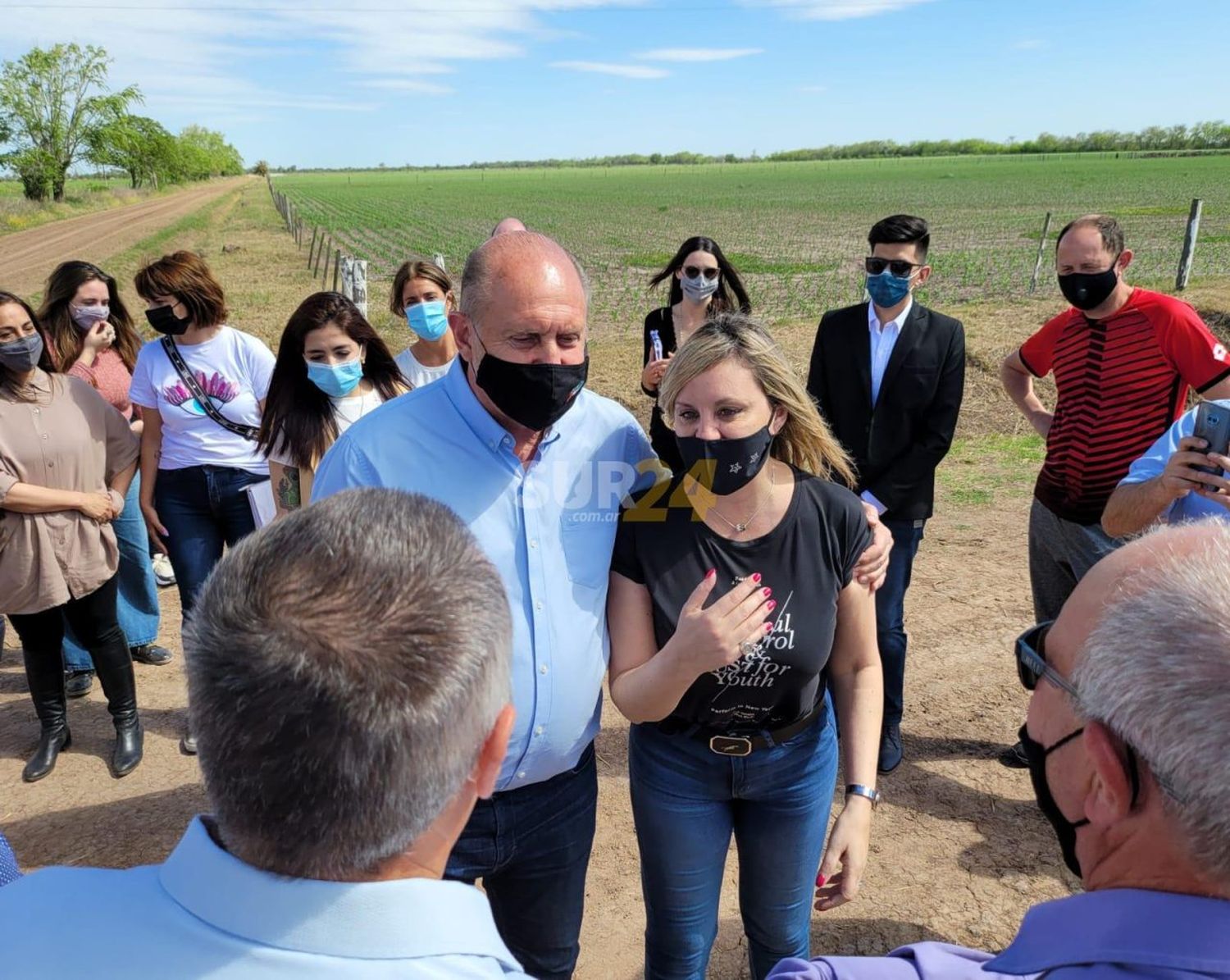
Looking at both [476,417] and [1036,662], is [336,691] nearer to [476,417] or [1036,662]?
[1036,662]

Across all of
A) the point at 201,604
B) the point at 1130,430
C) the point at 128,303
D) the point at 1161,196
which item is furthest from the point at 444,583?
the point at 1161,196

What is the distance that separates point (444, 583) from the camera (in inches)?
39.7

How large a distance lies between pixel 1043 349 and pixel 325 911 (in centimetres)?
426

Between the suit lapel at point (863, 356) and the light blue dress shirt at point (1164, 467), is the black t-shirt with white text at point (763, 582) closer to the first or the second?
the light blue dress shirt at point (1164, 467)

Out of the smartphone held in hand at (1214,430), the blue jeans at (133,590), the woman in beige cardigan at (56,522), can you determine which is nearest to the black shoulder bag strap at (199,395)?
the woman in beige cardigan at (56,522)

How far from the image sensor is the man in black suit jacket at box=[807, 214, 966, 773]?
3.95 m

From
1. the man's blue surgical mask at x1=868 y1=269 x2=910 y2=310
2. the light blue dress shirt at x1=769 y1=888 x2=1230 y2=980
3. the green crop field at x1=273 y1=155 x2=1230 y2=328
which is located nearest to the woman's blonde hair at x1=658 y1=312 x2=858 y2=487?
the light blue dress shirt at x1=769 y1=888 x2=1230 y2=980

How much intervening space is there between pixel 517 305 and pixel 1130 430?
2.83m

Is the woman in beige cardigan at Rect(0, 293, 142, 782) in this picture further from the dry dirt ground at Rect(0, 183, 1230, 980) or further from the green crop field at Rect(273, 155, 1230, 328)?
the green crop field at Rect(273, 155, 1230, 328)

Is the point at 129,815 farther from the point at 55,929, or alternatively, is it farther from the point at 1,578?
the point at 55,929

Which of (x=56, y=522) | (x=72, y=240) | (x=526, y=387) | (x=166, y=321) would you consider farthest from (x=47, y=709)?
(x=72, y=240)

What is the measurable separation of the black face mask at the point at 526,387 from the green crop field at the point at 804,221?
484 inches

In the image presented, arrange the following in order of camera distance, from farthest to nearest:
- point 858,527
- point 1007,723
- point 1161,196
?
point 1161,196, point 1007,723, point 858,527

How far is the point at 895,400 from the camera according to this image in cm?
396
